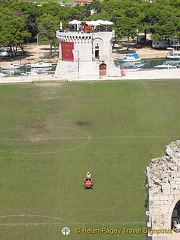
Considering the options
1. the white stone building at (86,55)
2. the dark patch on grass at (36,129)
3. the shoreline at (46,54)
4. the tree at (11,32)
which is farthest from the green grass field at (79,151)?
the tree at (11,32)

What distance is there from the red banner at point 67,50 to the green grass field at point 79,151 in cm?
869

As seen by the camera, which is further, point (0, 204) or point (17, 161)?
point (17, 161)

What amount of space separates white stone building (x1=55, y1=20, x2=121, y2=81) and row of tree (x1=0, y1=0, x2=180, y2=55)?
34750 millimetres

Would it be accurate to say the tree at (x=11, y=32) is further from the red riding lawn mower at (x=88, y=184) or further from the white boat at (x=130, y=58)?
the red riding lawn mower at (x=88, y=184)

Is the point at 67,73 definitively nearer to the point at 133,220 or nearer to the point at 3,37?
the point at 3,37

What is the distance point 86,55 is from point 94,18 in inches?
1999

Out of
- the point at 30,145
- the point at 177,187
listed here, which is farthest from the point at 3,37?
the point at 177,187

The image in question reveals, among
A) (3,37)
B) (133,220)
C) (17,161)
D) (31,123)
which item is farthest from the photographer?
(3,37)

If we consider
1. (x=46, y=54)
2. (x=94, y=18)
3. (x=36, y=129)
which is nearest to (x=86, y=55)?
(x=36, y=129)

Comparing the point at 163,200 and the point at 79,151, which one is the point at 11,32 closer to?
the point at 79,151

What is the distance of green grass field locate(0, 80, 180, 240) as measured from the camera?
37031 millimetres

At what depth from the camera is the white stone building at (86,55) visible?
91312mm

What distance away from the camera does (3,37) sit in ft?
402

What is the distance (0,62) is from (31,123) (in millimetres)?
64076
